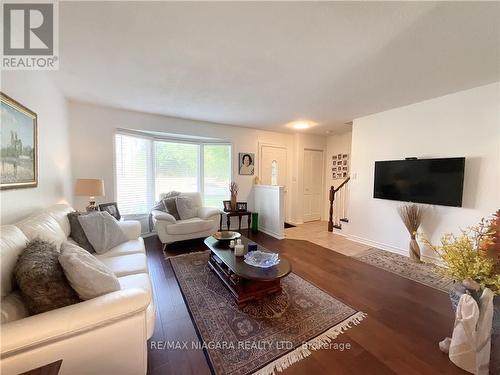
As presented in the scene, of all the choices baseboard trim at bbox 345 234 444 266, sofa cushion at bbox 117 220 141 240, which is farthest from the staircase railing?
sofa cushion at bbox 117 220 141 240

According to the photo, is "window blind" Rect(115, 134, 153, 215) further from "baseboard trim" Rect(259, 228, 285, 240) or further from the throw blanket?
the throw blanket

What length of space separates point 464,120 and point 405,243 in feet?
6.34

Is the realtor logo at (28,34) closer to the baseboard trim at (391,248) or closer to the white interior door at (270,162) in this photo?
the white interior door at (270,162)

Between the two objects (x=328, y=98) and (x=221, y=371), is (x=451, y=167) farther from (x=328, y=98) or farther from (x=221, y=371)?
(x=221, y=371)

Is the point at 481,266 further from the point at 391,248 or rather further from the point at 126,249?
the point at 126,249

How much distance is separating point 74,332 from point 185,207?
289 centimetres

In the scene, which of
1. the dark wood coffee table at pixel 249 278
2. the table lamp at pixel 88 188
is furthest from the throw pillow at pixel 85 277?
the table lamp at pixel 88 188

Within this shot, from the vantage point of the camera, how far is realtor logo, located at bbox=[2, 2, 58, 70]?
143 centimetres

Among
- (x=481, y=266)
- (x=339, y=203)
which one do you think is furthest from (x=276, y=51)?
(x=339, y=203)

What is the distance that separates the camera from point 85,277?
114cm

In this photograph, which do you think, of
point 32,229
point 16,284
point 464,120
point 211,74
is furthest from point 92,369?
point 464,120

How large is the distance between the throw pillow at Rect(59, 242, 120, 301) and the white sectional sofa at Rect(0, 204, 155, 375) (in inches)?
→ 3.3

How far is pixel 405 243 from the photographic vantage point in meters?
3.30

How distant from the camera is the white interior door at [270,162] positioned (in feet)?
17.1
